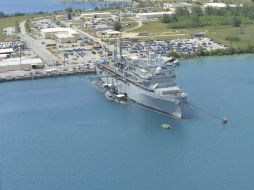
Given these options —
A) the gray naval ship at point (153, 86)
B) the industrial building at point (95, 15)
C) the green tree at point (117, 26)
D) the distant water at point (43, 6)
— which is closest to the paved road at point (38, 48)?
the green tree at point (117, 26)

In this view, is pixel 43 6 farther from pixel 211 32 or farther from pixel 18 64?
pixel 18 64

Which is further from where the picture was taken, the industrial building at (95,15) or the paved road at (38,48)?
the industrial building at (95,15)

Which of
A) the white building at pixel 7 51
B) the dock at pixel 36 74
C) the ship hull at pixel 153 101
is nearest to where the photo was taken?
the ship hull at pixel 153 101

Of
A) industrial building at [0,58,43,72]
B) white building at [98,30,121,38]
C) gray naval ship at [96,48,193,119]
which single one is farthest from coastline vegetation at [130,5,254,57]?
industrial building at [0,58,43,72]

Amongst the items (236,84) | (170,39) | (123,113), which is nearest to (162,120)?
(123,113)

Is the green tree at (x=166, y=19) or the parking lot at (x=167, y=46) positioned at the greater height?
the green tree at (x=166, y=19)

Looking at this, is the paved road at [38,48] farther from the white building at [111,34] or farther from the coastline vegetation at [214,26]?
the coastline vegetation at [214,26]

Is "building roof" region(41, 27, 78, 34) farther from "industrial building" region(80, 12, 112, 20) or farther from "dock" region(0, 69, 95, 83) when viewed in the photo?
"dock" region(0, 69, 95, 83)
